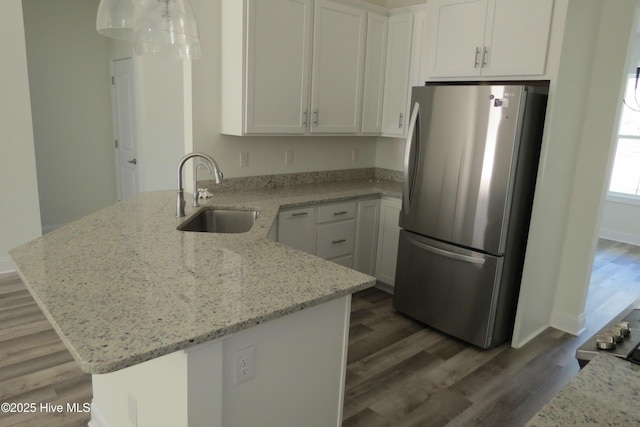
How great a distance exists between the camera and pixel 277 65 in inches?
128

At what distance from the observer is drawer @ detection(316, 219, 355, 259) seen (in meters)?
3.57

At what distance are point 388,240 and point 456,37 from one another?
1.71 m

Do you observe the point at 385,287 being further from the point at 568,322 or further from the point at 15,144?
the point at 15,144

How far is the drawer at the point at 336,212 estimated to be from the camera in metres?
3.51

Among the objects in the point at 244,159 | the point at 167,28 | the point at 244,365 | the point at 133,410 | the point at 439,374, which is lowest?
the point at 439,374

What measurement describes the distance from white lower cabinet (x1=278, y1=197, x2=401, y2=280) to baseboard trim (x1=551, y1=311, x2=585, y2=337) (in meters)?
1.31

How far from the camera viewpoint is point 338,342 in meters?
1.72

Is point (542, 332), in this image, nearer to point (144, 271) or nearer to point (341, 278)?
point (341, 278)

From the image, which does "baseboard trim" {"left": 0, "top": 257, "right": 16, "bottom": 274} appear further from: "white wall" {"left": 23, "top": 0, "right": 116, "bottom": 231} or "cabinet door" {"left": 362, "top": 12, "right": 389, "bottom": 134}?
"cabinet door" {"left": 362, "top": 12, "right": 389, "bottom": 134}

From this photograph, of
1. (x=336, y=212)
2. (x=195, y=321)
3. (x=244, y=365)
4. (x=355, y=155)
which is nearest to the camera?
(x=195, y=321)

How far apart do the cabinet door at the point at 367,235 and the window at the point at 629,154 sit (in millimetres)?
4218

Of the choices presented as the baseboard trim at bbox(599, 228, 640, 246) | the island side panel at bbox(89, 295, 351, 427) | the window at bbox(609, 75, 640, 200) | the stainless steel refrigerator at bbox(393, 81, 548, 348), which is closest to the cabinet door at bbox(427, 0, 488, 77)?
the stainless steel refrigerator at bbox(393, 81, 548, 348)

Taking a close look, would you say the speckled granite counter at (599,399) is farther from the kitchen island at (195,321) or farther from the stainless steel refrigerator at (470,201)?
the stainless steel refrigerator at (470,201)

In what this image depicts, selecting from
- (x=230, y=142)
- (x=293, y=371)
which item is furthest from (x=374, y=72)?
(x=293, y=371)
